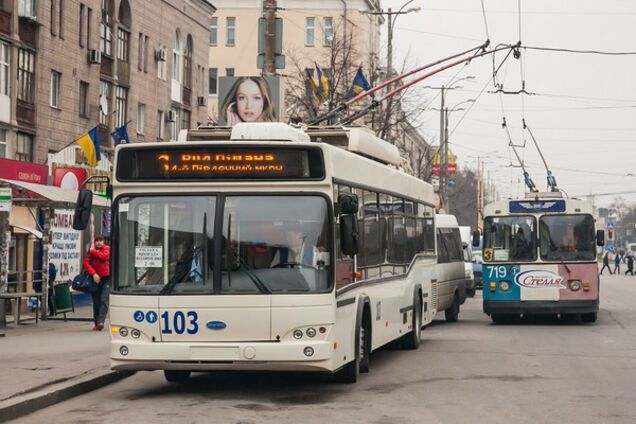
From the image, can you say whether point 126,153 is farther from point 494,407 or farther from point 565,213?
point 565,213

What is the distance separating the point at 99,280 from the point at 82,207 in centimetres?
918

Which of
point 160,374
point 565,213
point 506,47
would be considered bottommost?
point 160,374

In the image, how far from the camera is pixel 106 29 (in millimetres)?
40281

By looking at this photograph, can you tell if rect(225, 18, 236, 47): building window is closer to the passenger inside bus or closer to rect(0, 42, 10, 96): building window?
rect(0, 42, 10, 96): building window

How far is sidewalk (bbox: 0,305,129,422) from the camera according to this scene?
1243 cm

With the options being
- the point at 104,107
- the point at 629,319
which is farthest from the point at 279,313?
the point at 104,107

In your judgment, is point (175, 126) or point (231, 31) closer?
point (175, 126)

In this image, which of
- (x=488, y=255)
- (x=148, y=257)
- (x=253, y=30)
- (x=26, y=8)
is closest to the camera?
(x=148, y=257)

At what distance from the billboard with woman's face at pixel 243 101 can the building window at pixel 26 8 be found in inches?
349

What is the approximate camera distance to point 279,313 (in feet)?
41.8

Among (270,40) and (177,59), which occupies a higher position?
(177,59)

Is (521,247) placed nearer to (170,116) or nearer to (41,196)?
(41,196)

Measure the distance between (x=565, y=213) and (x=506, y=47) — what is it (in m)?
3.67

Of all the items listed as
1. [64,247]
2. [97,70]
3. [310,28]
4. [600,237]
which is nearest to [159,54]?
[97,70]
